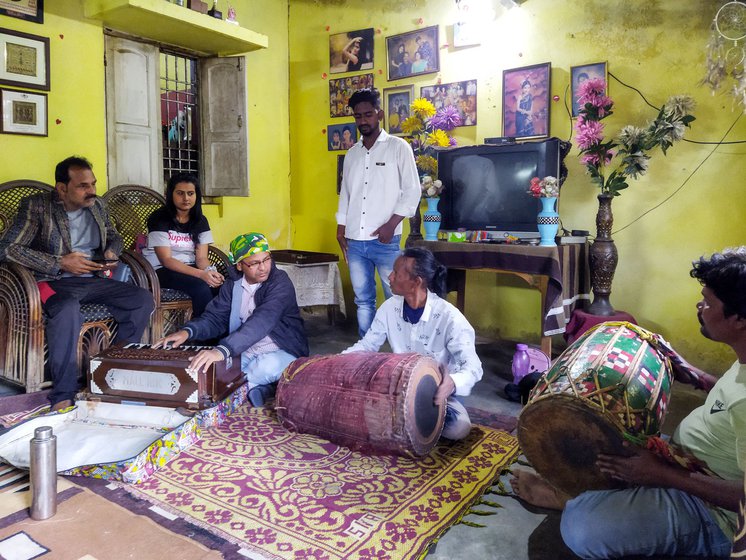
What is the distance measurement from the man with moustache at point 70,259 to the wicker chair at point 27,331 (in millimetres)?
59

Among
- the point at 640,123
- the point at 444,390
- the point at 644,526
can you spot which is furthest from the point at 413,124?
the point at 644,526

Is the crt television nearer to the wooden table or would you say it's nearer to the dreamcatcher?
the wooden table

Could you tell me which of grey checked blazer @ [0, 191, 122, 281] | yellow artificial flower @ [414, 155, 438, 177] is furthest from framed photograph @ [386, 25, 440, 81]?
grey checked blazer @ [0, 191, 122, 281]

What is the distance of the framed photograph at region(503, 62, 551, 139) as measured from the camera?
15.1 feet

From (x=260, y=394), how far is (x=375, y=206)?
1.53 metres

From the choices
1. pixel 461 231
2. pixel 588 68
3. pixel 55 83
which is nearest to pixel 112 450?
pixel 461 231

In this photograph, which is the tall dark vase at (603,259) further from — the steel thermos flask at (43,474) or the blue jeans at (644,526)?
the steel thermos flask at (43,474)

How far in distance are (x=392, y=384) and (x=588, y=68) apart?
325 centimetres

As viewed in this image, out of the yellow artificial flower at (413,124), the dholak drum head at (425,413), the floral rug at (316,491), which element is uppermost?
the yellow artificial flower at (413,124)

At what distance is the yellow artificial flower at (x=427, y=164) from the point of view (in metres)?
4.74

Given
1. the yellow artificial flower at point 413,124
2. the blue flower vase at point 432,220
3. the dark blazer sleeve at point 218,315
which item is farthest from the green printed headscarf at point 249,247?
the yellow artificial flower at point 413,124

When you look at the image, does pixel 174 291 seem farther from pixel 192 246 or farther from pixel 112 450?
pixel 112 450

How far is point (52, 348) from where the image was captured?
3.18 m

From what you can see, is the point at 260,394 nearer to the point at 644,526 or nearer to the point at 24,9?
the point at 644,526
